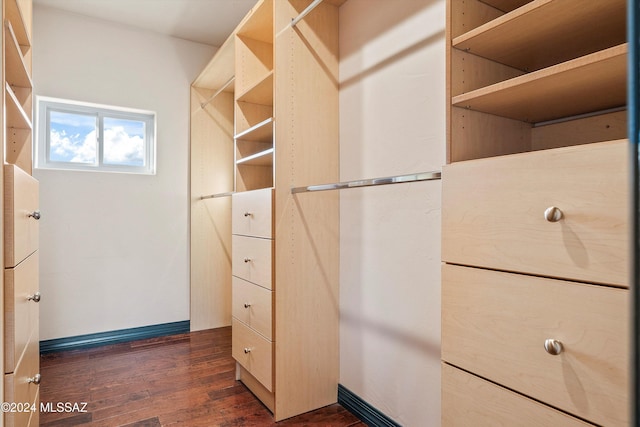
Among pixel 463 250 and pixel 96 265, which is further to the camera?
pixel 96 265

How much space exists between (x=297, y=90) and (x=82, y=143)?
6.69 ft

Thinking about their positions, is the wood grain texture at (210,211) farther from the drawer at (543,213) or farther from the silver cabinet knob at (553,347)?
the silver cabinet knob at (553,347)

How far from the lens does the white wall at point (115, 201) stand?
274cm

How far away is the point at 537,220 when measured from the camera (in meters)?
0.80

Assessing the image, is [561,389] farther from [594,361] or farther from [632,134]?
[632,134]

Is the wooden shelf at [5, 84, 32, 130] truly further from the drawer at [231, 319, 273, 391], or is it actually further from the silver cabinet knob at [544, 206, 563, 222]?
the silver cabinet knob at [544, 206, 563, 222]

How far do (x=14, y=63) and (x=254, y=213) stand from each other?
1.16m

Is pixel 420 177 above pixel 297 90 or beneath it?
beneath

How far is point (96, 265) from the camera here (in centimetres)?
290

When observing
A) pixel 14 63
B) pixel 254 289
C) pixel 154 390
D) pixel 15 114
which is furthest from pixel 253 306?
pixel 14 63

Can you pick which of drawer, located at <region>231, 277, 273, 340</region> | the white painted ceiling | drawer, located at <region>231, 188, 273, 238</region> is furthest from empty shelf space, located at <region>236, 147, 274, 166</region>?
the white painted ceiling

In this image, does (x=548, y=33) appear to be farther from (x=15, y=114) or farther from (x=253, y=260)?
(x=15, y=114)

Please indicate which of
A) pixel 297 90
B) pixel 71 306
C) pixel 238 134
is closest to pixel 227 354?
pixel 71 306

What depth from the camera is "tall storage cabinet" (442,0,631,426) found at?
0.70 metres
